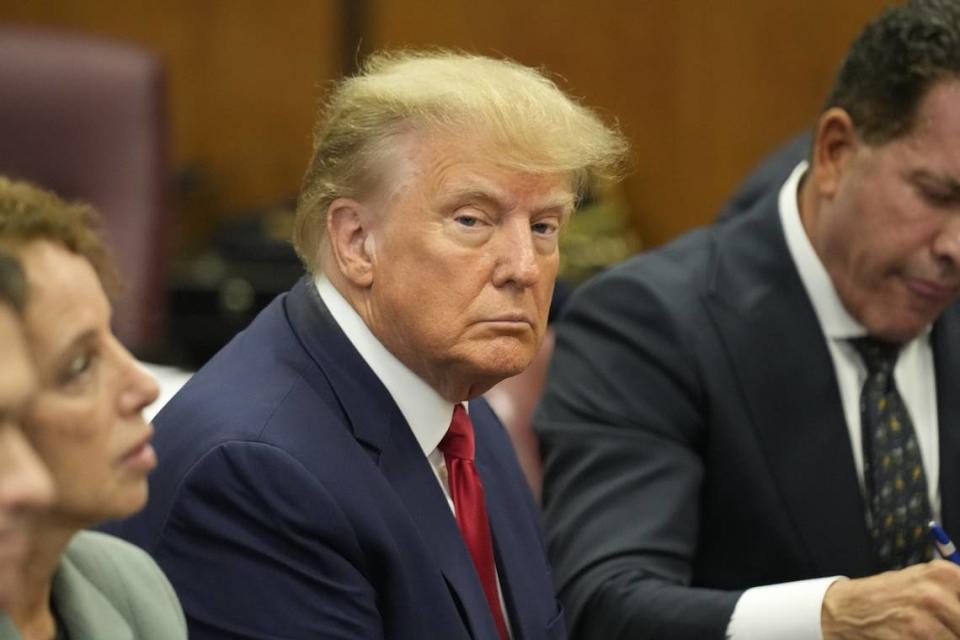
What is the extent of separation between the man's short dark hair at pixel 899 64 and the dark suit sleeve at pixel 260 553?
96cm

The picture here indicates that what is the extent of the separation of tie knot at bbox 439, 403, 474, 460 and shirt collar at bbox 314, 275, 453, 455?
4 cm

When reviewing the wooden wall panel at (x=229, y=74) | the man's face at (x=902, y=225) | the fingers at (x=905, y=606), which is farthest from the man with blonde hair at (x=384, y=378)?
the wooden wall panel at (x=229, y=74)

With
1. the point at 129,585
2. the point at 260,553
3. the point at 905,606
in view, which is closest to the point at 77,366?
the point at 129,585

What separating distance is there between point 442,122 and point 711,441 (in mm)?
714

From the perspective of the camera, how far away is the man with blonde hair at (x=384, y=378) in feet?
5.22

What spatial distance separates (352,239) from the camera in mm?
1755

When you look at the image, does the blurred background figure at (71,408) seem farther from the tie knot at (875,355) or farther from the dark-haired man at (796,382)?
the tie knot at (875,355)

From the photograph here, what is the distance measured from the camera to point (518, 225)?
1.73 m

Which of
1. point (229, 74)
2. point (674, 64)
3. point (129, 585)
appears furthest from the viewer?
point (229, 74)

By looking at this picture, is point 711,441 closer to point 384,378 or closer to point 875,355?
point 875,355

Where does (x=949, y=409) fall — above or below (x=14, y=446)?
below

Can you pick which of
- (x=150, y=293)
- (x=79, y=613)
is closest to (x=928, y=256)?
(x=79, y=613)

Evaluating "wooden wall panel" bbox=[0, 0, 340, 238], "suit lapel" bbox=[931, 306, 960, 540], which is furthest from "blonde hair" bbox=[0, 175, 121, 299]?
"wooden wall panel" bbox=[0, 0, 340, 238]

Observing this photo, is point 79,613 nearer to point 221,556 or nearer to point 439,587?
point 221,556
